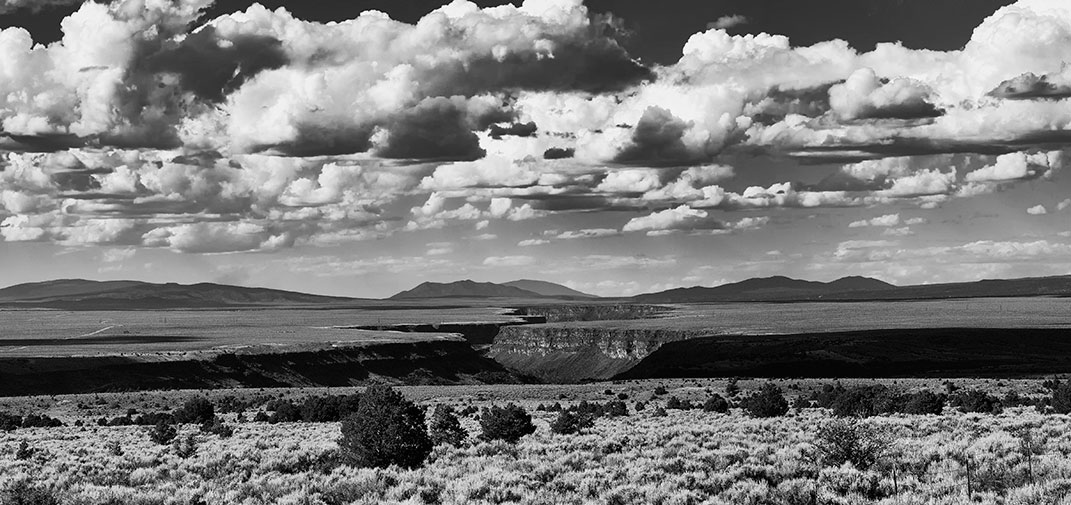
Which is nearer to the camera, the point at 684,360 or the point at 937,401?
the point at 937,401

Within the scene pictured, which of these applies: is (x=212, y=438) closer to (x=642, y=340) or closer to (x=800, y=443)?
(x=800, y=443)

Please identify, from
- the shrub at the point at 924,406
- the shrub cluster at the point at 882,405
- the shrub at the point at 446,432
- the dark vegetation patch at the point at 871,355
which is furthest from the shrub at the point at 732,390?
the shrub at the point at 446,432

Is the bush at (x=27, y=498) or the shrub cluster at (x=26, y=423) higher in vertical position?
the bush at (x=27, y=498)

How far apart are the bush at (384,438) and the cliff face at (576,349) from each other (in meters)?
117

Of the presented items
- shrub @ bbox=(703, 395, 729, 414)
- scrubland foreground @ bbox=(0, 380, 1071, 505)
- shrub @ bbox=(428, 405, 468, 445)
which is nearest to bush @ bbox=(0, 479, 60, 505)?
scrubland foreground @ bbox=(0, 380, 1071, 505)

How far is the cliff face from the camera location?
513ft

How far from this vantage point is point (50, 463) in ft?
99.6

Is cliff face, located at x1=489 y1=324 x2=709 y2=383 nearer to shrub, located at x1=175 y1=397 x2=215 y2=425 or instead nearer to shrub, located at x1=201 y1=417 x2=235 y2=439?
shrub, located at x1=175 y1=397 x2=215 y2=425

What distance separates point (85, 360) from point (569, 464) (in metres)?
109

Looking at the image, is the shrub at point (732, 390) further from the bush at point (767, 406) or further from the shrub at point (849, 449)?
the shrub at point (849, 449)

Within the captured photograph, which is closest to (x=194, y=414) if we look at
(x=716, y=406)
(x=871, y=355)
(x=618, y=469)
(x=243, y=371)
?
(x=716, y=406)

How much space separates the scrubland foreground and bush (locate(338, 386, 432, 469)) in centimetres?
58

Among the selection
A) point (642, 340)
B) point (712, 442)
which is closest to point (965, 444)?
point (712, 442)

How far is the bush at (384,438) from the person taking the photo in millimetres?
25688
